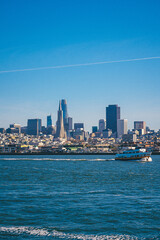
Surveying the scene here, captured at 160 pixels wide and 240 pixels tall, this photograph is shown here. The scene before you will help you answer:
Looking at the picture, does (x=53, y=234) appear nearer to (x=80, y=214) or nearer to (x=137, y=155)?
(x=80, y=214)

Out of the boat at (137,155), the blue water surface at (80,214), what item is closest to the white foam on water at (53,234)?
the blue water surface at (80,214)

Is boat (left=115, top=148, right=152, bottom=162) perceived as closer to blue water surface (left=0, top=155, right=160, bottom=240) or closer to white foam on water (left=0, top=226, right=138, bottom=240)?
blue water surface (left=0, top=155, right=160, bottom=240)

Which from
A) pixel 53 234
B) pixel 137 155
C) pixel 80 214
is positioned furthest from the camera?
pixel 137 155

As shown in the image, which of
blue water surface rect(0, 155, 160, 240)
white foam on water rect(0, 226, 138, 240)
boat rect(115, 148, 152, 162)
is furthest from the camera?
boat rect(115, 148, 152, 162)

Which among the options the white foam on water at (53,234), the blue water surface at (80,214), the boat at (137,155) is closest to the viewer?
the white foam on water at (53,234)

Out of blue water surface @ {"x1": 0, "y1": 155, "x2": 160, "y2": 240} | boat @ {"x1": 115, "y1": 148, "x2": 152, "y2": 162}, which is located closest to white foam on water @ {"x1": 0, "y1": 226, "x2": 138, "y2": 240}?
blue water surface @ {"x1": 0, "y1": 155, "x2": 160, "y2": 240}

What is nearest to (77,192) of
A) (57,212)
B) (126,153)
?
(57,212)

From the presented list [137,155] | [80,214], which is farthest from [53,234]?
[137,155]

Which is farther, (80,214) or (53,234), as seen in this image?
(80,214)

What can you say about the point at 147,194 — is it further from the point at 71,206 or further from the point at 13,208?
the point at 13,208

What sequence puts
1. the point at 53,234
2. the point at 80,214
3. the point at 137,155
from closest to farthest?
the point at 53,234
the point at 80,214
the point at 137,155

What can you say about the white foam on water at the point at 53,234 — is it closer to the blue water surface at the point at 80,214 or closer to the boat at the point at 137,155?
the blue water surface at the point at 80,214
